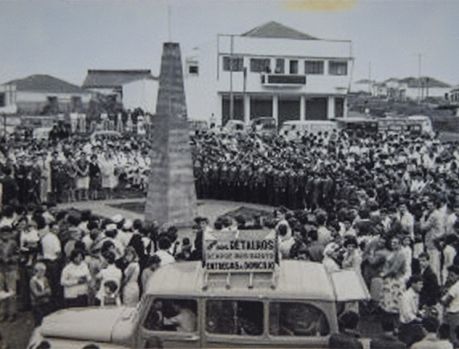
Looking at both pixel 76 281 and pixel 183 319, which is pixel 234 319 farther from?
pixel 76 281

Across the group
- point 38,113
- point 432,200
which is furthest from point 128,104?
point 432,200

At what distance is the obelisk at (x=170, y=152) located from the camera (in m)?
9.46

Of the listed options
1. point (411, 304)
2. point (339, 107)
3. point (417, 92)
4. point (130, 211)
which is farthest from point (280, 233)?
point (417, 92)

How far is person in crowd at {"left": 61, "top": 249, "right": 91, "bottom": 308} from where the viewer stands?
18.5ft

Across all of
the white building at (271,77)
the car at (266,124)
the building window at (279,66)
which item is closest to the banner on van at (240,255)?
the car at (266,124)

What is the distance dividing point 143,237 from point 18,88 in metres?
12.5

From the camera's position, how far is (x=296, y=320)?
412 cm

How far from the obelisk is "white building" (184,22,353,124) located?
16686 mm

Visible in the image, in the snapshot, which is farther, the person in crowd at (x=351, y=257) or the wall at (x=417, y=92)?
the wall at (x=417, y=92)

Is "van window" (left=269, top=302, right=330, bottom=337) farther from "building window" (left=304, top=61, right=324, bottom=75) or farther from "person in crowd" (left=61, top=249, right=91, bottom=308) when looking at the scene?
"building window" (left=304, top=61, right=324, bottom=75)

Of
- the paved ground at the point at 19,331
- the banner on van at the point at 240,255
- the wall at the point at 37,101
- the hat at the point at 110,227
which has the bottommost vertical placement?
the paved ground at the point at 19,331

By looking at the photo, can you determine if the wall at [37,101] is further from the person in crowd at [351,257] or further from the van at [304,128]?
the person in crowd at [351,257]

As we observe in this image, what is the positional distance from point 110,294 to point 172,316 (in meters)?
1.31

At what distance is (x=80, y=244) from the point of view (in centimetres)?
590
